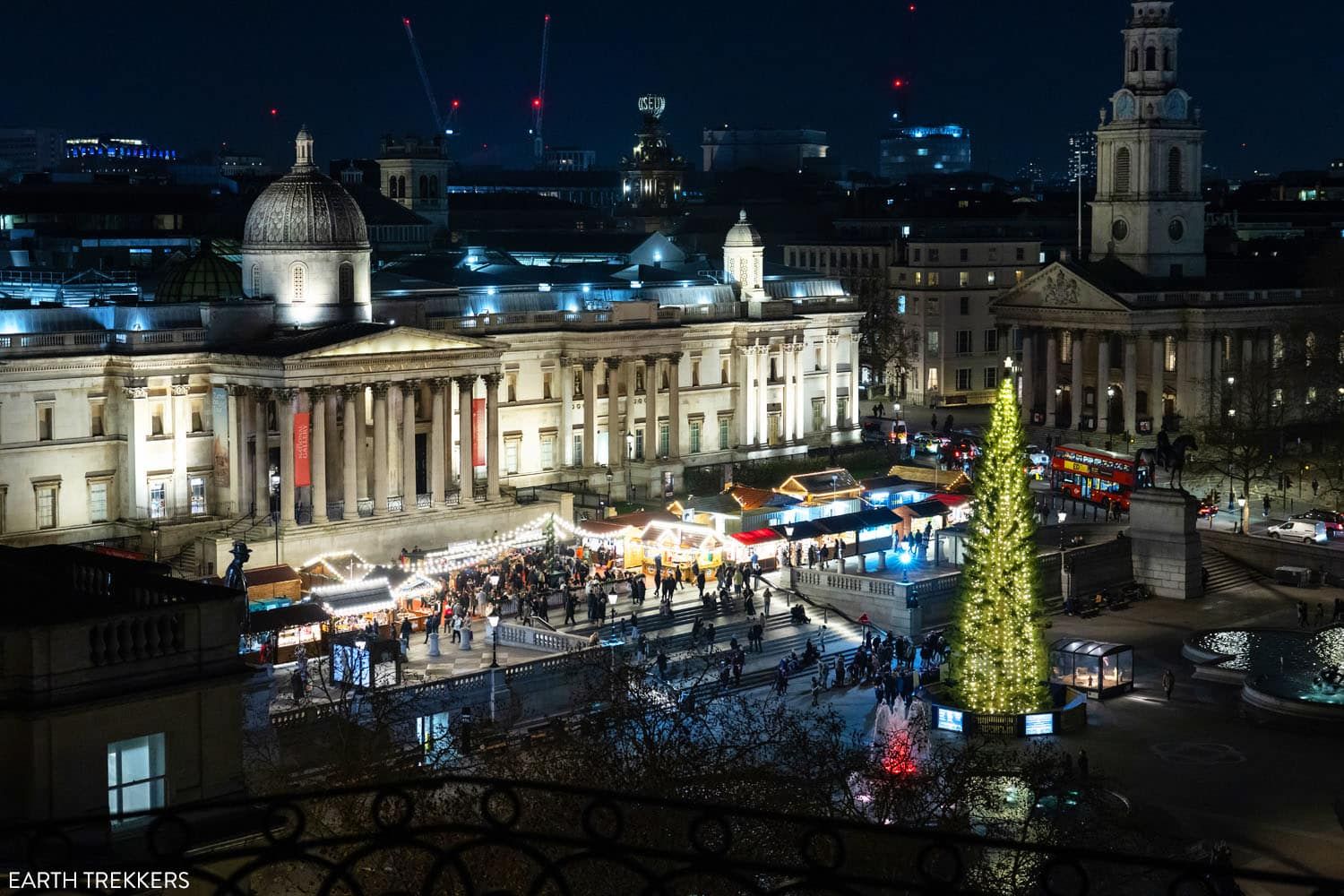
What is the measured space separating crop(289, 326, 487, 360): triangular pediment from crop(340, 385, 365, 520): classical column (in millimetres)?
1531

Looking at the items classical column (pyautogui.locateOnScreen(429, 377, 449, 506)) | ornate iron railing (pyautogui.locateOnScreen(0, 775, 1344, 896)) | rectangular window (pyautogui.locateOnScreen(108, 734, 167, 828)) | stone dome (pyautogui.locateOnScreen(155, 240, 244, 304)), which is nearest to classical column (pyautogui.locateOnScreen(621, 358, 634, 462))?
classical column (pyautogui.locateOnScreen(429, 377, 449, 506))

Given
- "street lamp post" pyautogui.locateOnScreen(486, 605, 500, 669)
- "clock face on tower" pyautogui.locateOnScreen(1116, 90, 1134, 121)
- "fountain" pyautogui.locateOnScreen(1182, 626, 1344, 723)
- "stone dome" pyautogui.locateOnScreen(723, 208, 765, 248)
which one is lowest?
"fountain" pyautogui.locateOnScreen(1182, 626, 1344, 723)

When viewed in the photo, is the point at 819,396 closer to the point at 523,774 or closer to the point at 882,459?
the point at 882,459

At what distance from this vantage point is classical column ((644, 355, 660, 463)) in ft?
337

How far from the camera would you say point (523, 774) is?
41.6 meters

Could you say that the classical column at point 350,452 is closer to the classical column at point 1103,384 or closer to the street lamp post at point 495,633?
the street lamp post at point 495,633

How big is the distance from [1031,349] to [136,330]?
63.9 m

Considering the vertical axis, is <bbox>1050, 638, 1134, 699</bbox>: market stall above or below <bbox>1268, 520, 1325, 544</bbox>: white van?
below

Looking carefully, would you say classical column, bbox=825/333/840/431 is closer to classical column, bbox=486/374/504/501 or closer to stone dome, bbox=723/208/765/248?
stone dome, bbox=723/208/765/248

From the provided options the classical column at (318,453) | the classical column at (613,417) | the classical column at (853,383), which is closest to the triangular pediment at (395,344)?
the classical column at (318,453)

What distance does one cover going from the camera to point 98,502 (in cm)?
8275

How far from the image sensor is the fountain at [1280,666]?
6134cm

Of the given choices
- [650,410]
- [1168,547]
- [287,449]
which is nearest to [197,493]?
[287,449]

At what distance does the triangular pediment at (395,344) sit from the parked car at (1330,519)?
3511 centimetres
